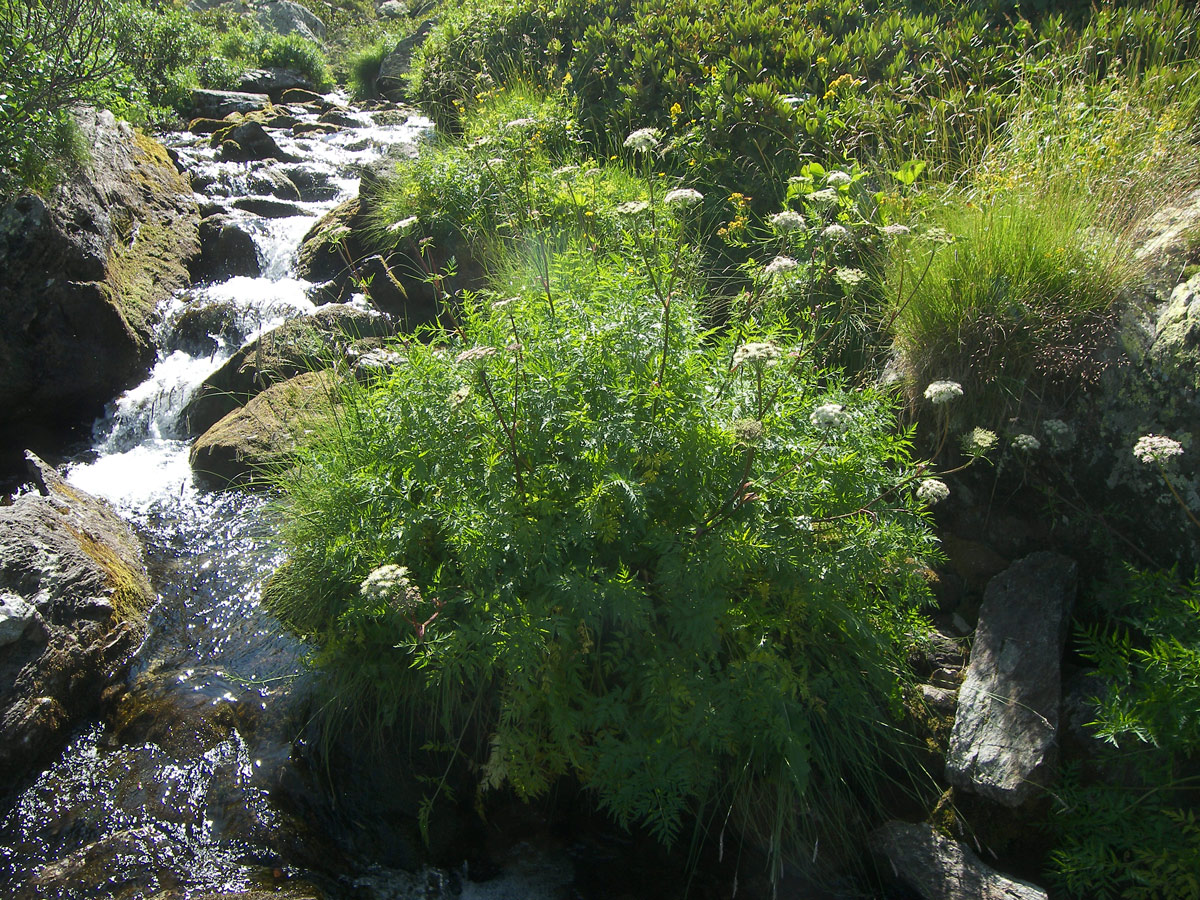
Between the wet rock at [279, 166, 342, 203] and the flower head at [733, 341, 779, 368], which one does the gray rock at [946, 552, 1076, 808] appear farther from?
the wet rock at [279, 166, 342, 203]

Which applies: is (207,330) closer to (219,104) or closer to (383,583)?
(383,583)

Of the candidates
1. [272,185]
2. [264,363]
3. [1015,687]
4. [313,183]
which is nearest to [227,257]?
[272,185]

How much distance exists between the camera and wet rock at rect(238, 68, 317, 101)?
A: 1717cm

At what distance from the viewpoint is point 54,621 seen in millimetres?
4512

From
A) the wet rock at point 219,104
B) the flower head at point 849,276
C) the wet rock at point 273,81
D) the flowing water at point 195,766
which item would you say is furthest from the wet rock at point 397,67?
the flower head at point 849,276

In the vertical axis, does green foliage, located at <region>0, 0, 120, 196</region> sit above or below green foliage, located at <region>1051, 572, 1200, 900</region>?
above

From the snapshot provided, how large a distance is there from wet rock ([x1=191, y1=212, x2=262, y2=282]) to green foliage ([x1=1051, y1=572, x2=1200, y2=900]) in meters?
9.52

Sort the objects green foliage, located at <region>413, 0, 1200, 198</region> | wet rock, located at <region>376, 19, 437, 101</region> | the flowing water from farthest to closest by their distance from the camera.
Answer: wet rock, located at <region>376, 19, 437, 101</region> → green foliage, located at <region>413, 0, 1200, 198</region> → the flowing water

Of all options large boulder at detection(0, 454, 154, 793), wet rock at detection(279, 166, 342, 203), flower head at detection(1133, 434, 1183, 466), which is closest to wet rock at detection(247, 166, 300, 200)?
wet rock at detection(279, 166, 342, 203)

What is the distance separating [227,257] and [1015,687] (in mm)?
9579

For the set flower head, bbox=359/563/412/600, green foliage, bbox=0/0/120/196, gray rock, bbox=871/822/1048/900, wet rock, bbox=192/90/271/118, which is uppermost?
green foliage, bbox=0/0/120/196

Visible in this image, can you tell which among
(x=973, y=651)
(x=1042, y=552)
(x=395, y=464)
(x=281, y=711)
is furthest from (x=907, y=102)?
(x=281, y=711)

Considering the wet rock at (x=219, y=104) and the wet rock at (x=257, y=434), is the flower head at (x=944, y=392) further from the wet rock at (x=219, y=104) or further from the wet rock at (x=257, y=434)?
the wet rock at (x=219, y=104)

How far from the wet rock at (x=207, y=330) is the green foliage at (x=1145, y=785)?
27.2ft
